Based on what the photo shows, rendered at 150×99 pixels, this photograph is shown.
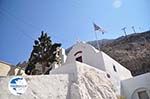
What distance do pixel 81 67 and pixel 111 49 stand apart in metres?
16.6

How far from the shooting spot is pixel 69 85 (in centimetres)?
791

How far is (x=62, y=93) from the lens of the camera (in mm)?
7391

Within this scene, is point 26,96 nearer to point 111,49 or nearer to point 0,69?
point 0,69

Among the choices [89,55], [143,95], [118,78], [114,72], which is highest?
[89,55]

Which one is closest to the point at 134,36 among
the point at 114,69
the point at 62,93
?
the point at 114,69

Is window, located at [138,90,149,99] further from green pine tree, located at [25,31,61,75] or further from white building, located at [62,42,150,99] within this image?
green pine tree, located at [25,31,61,75]
